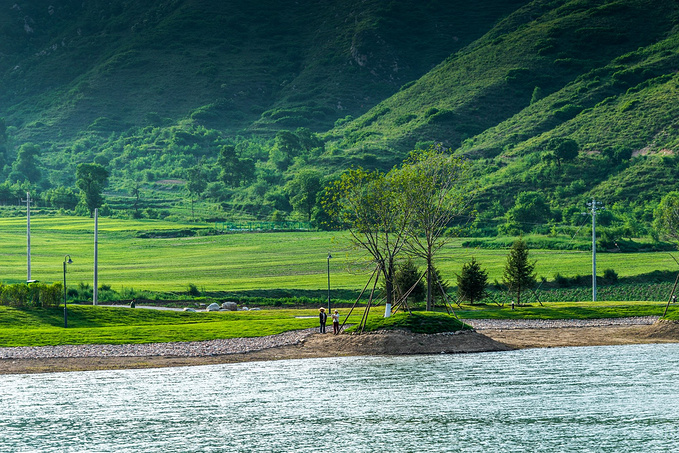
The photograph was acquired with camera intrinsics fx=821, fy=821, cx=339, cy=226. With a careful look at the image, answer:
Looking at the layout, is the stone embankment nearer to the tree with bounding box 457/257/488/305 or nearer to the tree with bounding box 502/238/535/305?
the tree with bounding box 457/257/488/305

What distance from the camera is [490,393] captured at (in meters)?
39.4

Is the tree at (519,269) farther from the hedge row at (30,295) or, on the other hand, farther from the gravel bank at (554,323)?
the hedge row at (30,295)

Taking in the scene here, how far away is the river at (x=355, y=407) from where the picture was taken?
31.4m

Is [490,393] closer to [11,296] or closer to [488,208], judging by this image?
[11,296]

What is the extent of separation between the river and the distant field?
52928 millimetres

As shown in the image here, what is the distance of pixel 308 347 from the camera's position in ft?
181

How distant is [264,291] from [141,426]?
2633 inches

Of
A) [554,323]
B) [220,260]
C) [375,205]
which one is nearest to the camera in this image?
[375,205]

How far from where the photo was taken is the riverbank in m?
49.8

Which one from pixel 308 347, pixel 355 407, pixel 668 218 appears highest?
pixel 668 218

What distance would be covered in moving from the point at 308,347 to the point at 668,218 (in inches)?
3638

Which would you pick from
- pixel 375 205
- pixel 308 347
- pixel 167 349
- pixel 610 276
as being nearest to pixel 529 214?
pixel 610 276

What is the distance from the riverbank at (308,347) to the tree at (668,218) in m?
67.7

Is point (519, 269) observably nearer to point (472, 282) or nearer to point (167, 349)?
point (472, 282)
